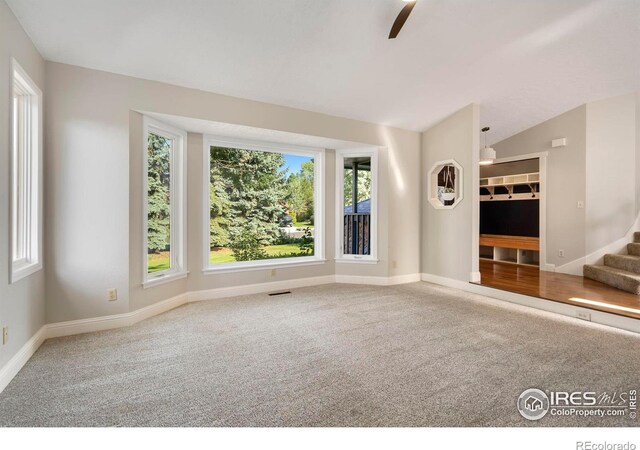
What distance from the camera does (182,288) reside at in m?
4.04

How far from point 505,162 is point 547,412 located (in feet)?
19.1

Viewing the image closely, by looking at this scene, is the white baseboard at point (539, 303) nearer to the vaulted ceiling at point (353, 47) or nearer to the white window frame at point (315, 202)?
the white window frame at point (315, 202)

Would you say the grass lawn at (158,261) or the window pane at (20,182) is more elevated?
the window pane at (20,182)

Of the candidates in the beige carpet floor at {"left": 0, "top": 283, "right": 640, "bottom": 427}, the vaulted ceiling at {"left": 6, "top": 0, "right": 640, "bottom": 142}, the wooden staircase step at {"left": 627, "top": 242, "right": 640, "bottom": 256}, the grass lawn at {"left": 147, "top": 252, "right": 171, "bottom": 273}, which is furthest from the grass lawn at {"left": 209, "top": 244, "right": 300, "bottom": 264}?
the wooden staircase step at {"left": 627, "top": 242, "right": 640, "bottom": 256}

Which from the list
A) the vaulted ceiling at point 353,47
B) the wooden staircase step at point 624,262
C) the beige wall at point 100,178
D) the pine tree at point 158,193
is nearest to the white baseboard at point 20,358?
the beige wall at point 100,178

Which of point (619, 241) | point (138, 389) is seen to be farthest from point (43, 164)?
point (619, 241)

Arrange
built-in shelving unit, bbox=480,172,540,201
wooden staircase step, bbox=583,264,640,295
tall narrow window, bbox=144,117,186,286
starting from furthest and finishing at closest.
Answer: built-in shelving unit, bbox=480,172,540,201 → wooden staircase step, bbox=583,264,640,295 → tall narrow window, bbox=144,117,186,286

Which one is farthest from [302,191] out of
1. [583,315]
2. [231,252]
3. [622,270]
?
[622,270]

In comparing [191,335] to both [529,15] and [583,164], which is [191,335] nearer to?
[529,15]

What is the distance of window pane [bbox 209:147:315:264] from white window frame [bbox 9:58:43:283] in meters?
1.89

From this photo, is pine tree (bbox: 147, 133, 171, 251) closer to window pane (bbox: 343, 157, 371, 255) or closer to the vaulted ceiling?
the vaulted ceiling

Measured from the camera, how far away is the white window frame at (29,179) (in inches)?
103

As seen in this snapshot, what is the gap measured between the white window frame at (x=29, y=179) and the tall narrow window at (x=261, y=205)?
178cm

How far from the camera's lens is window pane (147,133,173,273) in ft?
12.0
